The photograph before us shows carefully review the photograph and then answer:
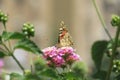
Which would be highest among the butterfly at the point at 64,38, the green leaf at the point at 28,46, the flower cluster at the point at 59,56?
the butterfly at the point at 64,38

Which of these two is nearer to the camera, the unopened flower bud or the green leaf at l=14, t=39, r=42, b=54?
the green leaf at l=14, t=39, r=42, b=54

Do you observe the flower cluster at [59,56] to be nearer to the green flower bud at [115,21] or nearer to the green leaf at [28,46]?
the green leaf at [28,46]

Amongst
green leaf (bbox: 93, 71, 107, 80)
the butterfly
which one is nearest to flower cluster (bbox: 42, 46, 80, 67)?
the butterfly

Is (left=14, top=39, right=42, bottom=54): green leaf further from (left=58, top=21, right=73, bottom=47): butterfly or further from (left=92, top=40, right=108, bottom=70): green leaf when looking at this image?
(left=92, top=40, right=108, bottom=70): green leaf

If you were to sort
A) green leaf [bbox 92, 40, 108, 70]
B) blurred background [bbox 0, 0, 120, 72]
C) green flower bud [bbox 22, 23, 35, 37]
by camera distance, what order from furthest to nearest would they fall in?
blurred background [bbox 0, 0, 120, 72], green leaf [bbox 92, 40, 108, 70], green flower bud [bbox 22, 23, 35, 37]

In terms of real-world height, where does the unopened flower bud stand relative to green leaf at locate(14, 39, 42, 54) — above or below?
above

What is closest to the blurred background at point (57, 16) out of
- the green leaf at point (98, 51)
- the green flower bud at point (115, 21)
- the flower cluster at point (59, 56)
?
the green leaf at point (98, 51)
